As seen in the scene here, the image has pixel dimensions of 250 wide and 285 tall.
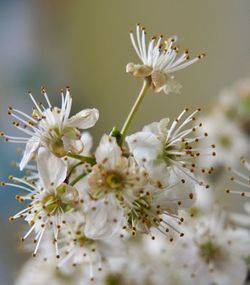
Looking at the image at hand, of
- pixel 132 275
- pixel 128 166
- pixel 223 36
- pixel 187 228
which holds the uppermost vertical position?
pixel 223 36

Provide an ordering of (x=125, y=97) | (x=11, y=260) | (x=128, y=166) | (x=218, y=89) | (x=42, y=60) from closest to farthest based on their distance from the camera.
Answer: (x=128, y=166) < (x=11, y=260) < (x=218, y=89) < (x=125, y=97) < (x=42, y=60)

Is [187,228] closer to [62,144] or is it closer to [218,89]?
[62,144]

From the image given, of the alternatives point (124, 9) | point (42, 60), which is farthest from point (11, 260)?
point (124, 9)

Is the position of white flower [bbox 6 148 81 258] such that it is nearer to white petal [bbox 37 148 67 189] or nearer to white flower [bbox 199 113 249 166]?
white petal [bbox 37 148 67 189]

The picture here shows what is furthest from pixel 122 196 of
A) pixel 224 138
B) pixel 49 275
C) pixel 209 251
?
pixel 224 138

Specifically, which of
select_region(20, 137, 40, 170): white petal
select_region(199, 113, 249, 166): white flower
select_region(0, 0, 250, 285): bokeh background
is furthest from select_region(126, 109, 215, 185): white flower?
select_region(0, 0, 250, 285): bokeh background

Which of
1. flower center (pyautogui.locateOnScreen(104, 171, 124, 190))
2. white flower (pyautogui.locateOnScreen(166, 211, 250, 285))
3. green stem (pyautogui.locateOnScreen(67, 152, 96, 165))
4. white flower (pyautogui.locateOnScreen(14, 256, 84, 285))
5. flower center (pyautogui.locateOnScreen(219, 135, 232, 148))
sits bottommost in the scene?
white flower (pyautogui.locateOnScreen(14, 256, 84, 285))

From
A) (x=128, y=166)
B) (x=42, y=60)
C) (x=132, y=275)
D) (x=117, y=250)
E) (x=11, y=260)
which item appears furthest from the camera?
(x=42, y=60)
